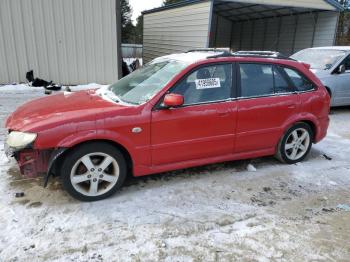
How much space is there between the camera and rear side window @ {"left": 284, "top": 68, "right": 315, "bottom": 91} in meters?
4.48

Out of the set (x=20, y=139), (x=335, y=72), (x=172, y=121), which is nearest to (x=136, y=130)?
(x=172, y=121)

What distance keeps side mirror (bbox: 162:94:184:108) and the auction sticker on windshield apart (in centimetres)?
Result: 41

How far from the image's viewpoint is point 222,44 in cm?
2141

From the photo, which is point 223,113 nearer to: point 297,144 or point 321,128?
point 297,144

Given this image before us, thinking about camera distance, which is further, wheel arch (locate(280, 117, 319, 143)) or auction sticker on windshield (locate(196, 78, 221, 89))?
wheel arch (locate(280, 117, 319, 143))

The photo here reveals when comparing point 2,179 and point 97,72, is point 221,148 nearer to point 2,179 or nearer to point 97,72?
point 2,179

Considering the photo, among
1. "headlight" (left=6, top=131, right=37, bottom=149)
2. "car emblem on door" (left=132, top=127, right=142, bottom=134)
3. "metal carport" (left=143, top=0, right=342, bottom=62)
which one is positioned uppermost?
"metal carport" (left=143, top=0, right=342, bottom=62)

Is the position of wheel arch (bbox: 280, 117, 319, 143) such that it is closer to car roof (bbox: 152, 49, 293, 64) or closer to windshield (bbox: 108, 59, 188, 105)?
car roof (bbox: 152, 49, 293, 64)

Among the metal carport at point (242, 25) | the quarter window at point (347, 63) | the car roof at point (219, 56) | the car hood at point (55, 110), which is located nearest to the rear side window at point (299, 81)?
the car roof at point (219, 56)

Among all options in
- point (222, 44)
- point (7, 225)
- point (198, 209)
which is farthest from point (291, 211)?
point (222, 44)

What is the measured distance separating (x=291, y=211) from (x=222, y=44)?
19.3 metres

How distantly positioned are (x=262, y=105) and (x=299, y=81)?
83 cm

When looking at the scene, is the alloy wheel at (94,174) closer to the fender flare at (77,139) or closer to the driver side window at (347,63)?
the fender flare at (77,139)

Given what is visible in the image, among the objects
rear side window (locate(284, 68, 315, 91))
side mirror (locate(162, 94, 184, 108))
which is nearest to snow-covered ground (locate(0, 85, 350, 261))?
side mirror (locate(162, 94, 184, 108))
